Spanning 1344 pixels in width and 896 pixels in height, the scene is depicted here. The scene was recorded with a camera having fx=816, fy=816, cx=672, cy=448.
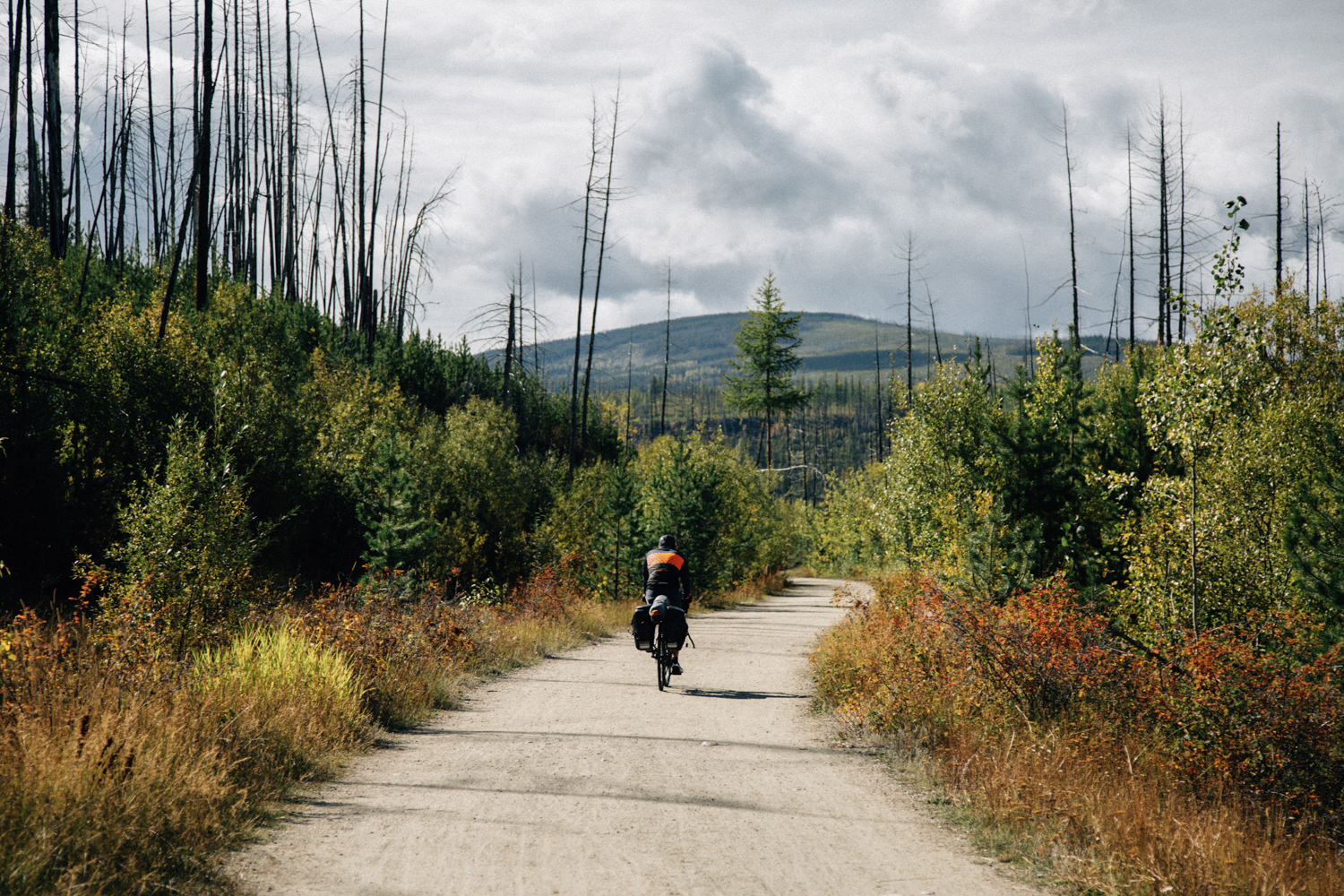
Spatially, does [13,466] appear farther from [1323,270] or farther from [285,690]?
[1323,270]

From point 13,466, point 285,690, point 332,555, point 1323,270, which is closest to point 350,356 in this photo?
point 332,555

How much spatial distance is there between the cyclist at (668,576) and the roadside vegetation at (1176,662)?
7.60ft

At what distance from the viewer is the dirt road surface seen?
15.1ft

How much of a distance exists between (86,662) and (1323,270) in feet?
180

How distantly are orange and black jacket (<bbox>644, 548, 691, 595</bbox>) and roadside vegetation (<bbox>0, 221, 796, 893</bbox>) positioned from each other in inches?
111

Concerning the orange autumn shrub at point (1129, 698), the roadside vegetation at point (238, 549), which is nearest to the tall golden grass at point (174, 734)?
the roadside vegetation at point (238, 549)

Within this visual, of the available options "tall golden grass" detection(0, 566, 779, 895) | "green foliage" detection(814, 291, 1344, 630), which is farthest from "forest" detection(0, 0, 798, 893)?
"green foliage" detection(814, 291, 1344, 630)

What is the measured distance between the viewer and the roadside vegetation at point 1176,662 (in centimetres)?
561

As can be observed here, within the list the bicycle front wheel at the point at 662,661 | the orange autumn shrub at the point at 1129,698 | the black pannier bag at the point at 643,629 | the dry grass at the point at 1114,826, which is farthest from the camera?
the black pannier bag at the point at 643,629

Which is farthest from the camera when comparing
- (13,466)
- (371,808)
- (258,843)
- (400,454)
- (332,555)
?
(332,555)

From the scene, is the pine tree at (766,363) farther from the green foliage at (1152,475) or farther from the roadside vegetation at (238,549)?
the green foliage at (1152,475)

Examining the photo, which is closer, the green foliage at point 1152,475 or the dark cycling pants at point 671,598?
the green foliage at point 1152,475

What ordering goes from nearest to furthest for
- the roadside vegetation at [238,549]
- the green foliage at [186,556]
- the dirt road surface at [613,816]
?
the dirt road surface at [613,816] < the roadside vegetation at [238,549] < the green foliage at [186,556]

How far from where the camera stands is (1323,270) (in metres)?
43.3
